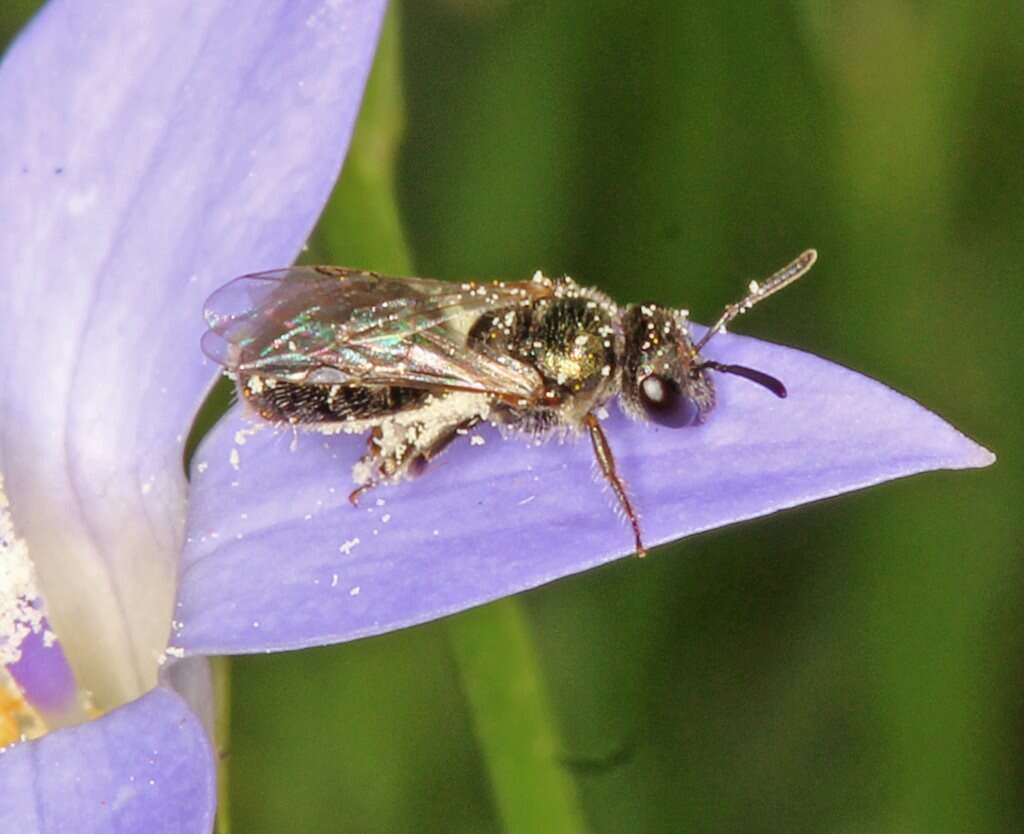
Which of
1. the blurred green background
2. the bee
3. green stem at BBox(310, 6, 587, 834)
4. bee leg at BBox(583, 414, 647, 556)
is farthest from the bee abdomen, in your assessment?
the blurred green background

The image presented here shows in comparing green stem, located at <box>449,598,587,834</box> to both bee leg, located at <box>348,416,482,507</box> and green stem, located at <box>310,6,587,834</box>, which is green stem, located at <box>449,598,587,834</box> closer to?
green stem, located at <box>310,6,587,834</box>

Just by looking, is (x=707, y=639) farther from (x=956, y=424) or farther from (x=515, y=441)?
(x=515, y=441)

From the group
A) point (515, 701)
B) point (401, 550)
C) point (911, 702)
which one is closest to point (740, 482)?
point (401, 550)

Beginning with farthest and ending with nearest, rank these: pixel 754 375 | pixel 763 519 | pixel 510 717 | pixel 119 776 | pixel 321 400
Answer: pixel 763 519
pixel 510 717
pixel 321 400
pixel 754 375
pixel 119 776

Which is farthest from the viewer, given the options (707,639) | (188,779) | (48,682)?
(707,639)

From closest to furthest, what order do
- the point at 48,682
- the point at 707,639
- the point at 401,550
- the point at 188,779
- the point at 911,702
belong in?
the point at 188,779 → the point at 401,550 → the point at 48,682 → the point at 911,702 → the point at 707,639

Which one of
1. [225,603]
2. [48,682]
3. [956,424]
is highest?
[225,603]

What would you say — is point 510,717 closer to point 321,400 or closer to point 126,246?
point 321,400

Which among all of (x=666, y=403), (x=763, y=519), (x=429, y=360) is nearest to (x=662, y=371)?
(x=666, y=403)
